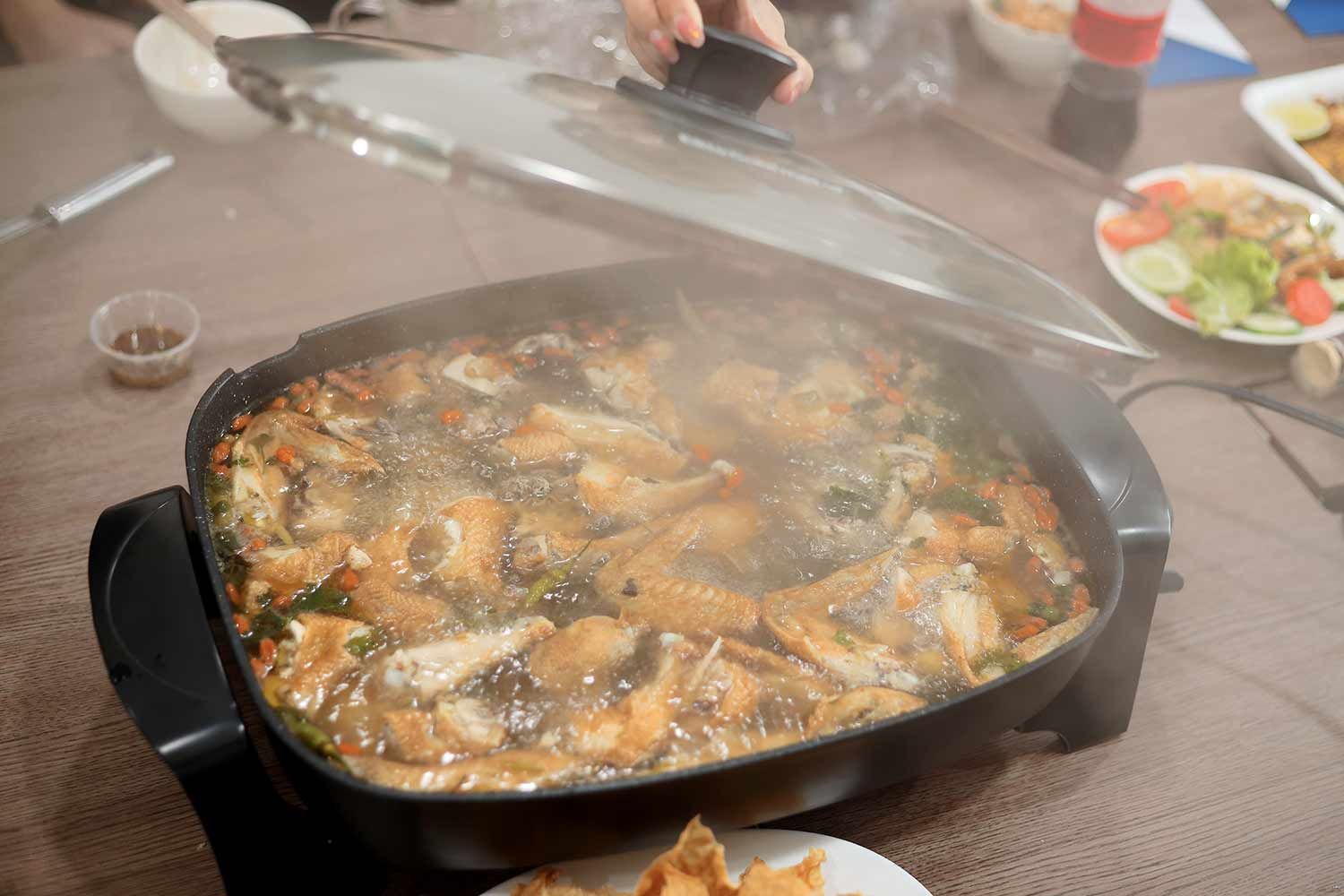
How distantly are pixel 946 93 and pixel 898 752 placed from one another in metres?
2.00

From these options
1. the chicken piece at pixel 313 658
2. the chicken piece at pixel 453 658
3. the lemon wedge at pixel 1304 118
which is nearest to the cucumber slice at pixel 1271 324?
the lemon wedge at pixel 1304 118

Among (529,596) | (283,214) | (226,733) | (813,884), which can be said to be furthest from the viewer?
(283,214)

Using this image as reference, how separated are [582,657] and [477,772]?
21 cm

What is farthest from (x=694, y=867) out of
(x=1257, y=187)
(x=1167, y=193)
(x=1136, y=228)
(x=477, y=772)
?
(x=1257, y=187)

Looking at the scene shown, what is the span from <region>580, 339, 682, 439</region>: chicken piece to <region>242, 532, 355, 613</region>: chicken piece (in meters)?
0.50

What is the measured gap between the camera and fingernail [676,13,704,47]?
1342 mm

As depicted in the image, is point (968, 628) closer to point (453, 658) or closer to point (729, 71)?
point (453, 658)

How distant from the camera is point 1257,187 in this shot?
250 cm

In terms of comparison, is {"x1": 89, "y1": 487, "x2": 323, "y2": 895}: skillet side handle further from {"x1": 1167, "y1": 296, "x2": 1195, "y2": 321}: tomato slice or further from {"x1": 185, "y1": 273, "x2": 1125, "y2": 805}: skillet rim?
{"x1": 1167, "y1": 296, "x2": 1195, "y2": 321}: tomato slice

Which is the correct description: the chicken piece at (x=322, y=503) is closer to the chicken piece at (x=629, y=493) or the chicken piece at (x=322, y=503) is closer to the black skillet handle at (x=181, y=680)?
the black skillet handle at (x=181, y=680)

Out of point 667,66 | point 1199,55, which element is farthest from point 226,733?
point 1199,55

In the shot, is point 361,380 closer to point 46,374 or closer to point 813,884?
point 46,374

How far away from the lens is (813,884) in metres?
A: 1.26

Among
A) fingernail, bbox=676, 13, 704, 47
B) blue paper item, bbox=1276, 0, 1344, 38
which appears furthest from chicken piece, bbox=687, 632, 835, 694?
blue paper item, bbox=1276, 0, 1344, 38
